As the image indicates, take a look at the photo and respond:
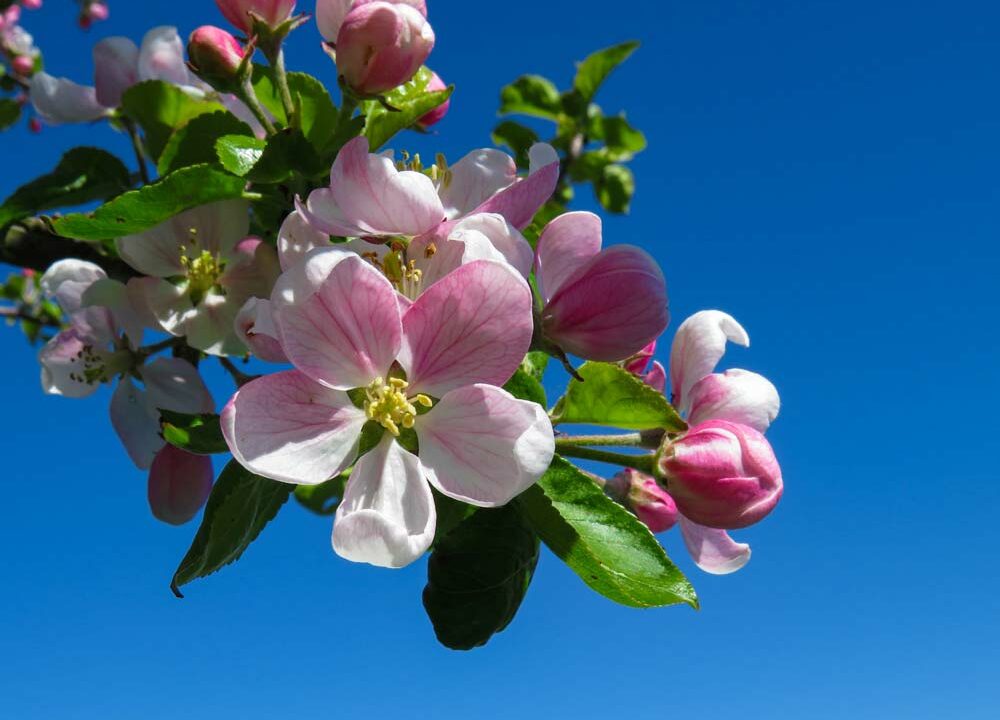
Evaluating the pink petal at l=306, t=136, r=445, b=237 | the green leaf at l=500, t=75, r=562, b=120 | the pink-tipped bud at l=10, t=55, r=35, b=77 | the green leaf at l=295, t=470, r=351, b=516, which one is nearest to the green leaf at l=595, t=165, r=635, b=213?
the green leaf at l=500, t=75, r=562, b=120

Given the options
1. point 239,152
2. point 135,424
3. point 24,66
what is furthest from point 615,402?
point 24,66

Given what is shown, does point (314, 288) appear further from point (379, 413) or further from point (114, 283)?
point (114, 283)

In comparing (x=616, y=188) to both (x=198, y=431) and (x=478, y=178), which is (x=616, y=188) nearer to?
(x=478, y=178)

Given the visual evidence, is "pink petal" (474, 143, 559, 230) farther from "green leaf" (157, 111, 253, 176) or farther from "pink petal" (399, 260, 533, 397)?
"green leaf" (157, 111, 253, 176)

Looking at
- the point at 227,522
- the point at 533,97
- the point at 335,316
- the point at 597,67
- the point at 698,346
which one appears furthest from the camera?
the point at 533,97

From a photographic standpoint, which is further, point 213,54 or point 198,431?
point 213,54

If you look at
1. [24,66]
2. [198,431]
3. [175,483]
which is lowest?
[175,483]

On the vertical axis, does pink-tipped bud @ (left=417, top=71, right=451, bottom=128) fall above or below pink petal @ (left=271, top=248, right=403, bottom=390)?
above
